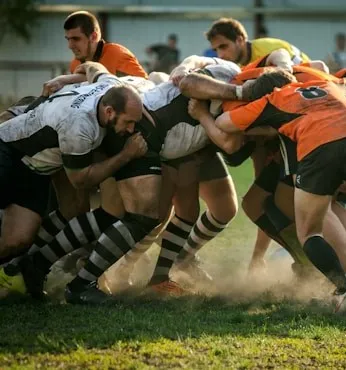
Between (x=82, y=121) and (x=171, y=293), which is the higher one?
(x=82, y=121)

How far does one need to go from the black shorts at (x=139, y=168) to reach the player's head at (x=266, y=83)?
809mm

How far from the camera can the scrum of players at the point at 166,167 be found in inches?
301

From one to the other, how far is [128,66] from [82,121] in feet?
6.86

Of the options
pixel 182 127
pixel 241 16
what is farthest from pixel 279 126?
pixel 241 16

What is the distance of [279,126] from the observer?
7.85 meters

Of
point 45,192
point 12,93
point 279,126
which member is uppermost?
point 279,126

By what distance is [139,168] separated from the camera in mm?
7898

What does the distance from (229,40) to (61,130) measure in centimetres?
271

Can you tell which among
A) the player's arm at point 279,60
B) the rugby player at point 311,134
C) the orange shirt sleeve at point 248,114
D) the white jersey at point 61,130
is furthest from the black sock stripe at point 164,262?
the player's arm at point 279,60

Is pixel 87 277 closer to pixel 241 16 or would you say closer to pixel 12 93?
pixel 12 93

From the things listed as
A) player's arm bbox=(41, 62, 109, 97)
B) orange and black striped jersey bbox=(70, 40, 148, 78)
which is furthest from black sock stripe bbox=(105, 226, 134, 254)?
orange and black striped jersey bbox=(70, 40, 148, 78)

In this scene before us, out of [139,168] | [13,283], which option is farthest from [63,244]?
[139,168]

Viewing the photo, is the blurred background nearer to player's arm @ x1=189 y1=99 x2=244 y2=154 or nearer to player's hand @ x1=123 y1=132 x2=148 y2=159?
player's arm @ x1=189 y1=99 x2=244 y2=154

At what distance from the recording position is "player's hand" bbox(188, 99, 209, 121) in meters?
8.16
